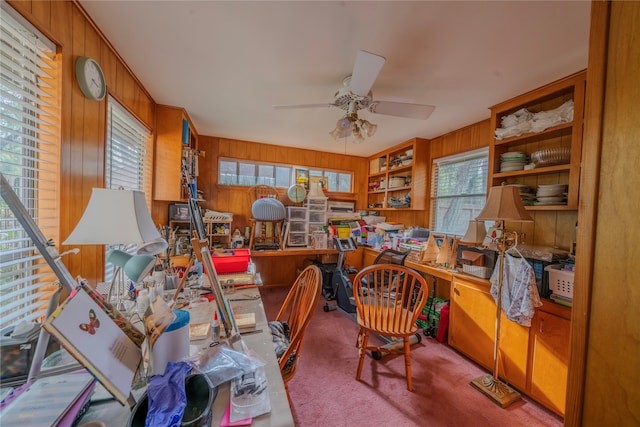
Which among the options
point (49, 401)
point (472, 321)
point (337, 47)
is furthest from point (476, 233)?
point (49, 401)

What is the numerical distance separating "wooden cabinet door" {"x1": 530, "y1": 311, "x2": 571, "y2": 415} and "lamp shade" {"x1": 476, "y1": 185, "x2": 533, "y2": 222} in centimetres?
72

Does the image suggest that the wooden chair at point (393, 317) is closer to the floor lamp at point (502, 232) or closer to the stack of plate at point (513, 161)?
the floor lamp at point (502, 232)

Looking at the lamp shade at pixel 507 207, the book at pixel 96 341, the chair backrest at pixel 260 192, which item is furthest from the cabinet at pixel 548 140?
the chair backrest at pixel 260 192

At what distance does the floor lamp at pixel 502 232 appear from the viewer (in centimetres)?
171

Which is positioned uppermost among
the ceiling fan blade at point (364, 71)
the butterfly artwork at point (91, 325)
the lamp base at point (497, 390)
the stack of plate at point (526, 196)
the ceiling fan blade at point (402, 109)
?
the ceiling fan blade at point (364, 71)

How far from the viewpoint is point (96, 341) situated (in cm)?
62

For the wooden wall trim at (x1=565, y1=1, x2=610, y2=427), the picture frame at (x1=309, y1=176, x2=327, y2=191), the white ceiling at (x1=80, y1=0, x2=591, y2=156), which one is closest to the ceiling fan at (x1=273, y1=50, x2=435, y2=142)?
the white ceiling at (x1=80, y1=0, x2=591, y2=156)

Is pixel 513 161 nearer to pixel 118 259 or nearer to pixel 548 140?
pixel 548 140

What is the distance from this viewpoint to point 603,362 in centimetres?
60

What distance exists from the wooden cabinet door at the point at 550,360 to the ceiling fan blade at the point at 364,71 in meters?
2.05

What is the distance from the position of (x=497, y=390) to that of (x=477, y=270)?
0.92 m

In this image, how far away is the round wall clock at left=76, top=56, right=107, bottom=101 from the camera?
4.26ft

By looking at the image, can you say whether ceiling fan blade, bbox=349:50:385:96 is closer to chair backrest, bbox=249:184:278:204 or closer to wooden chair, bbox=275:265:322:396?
wooden chair, bbox=275:265:322:396

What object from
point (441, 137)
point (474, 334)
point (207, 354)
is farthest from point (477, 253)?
point (207, 354)
